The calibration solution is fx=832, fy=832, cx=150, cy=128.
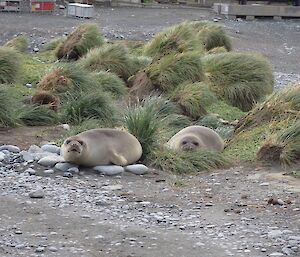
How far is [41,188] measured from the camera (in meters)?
6.71

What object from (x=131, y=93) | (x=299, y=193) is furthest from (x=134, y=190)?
(x=131, y=93)

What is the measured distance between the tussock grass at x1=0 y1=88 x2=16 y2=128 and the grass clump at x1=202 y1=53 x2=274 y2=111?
3625 millimetres

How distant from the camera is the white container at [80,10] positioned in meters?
23.2

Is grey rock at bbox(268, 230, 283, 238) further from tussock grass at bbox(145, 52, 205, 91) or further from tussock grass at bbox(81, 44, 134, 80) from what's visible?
tussock grass at bbox(81, 44, 134, 80)

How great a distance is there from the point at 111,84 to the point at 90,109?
1754 mm

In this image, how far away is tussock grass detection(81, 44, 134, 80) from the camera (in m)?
12.4

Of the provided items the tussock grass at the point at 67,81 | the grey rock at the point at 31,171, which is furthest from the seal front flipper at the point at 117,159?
the tussock grass at the point at 67,81

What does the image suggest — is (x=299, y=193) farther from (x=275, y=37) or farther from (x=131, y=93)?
(x=275, y=37)

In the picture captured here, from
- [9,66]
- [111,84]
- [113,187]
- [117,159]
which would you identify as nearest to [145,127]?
[117,159]

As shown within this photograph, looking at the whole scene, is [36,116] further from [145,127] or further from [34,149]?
[145,127]

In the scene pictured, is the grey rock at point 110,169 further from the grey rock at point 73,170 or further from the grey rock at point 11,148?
the grey rock at point 11,148

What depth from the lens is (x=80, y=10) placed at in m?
23.3

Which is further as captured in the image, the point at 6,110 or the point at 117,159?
the point at 6,110

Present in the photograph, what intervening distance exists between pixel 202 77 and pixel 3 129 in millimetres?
3758
